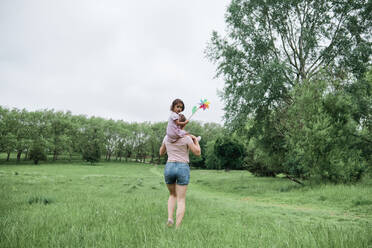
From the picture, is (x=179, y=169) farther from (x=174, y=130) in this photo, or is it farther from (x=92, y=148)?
(x=92, y=148)

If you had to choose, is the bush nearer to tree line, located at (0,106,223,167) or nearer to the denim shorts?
tree line, located at (0,106,223,167)

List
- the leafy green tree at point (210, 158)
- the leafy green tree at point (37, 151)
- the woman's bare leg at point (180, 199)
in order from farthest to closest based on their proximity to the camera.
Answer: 1. the leafy green tree at point (210, 158)
2. the leafy green tree at point (37, 151)
3. the woman's bare leg at point (180, 199)

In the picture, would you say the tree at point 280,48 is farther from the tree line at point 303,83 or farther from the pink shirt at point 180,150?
the pink shirt at point 180,150

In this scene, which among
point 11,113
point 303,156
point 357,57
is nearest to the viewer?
point 303,156

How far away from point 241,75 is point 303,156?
8.65 meters

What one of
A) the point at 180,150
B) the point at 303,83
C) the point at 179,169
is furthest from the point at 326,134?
the point at 179,169

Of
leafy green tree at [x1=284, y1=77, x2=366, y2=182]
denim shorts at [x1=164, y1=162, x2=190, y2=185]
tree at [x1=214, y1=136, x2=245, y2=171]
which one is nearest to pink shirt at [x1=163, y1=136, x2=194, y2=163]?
denim shorts at [x1=164, y1=162, x2=190, y2=185]

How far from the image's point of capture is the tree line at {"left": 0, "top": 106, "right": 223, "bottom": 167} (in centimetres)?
5609

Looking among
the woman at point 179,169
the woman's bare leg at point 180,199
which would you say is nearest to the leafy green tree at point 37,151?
the woman at point 179,169

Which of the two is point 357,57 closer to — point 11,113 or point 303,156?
point 303,156

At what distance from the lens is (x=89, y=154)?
65.3 meters

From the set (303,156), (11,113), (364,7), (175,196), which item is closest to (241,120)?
(303,156)

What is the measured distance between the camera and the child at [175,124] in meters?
4.50

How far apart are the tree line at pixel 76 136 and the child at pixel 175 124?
62.5 meters
